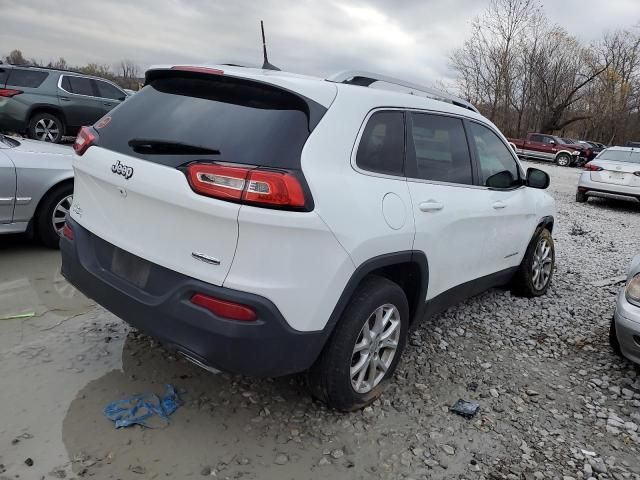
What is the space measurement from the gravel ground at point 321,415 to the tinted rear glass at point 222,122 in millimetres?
1365

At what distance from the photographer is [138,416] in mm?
2680

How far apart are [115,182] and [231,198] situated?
784 mm

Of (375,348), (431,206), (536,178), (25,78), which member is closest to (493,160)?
(536,178)

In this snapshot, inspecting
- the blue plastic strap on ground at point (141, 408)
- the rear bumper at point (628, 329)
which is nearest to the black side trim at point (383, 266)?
the blue plastic strap on ground at point (141, 408)

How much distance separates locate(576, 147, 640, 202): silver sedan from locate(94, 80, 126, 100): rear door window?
11782 mm

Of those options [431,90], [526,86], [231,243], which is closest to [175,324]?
[231,243]

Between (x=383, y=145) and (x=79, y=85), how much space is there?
1156cm

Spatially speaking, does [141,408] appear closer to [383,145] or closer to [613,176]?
[383,145]

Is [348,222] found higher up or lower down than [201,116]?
lower down

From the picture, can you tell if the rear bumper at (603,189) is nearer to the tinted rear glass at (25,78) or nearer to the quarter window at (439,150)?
the quarter window at (439,150)

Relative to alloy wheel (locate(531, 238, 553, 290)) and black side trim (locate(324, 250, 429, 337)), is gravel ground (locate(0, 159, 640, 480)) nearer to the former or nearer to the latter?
black side trim (locate(324, 250, 429, 337))

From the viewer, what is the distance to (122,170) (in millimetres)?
2570

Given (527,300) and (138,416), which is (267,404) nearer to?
(138,416)

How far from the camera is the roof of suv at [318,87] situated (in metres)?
2.49
